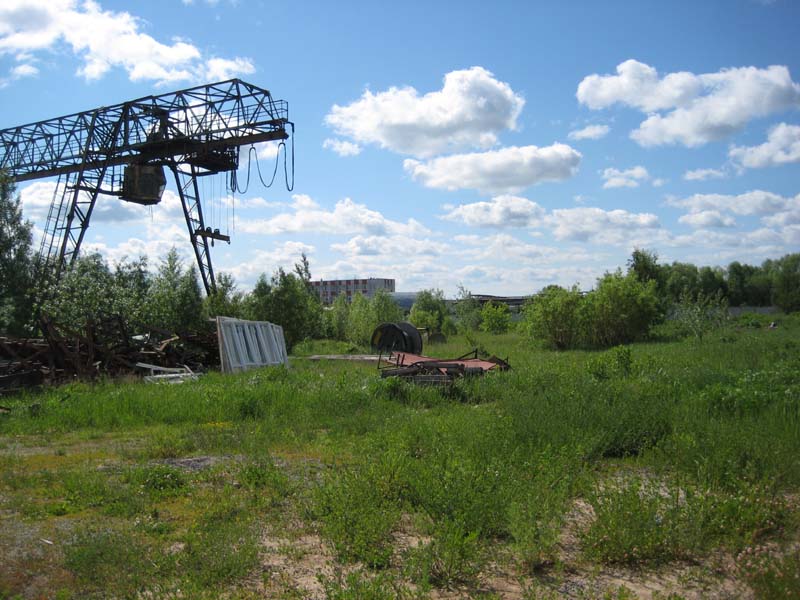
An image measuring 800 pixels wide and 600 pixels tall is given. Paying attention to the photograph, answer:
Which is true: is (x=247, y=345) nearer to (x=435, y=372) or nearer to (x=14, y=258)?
(x=435, y=372)

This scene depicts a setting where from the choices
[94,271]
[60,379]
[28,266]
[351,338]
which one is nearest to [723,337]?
[351,338]

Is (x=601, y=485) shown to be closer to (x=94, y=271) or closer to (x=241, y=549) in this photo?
(x=241, y=549)

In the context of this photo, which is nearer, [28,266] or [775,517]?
[775,517]

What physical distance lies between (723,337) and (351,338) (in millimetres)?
16911

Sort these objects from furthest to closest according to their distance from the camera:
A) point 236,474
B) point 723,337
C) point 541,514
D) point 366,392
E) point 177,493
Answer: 1. point 723,337
2. point 366,392
3. point 236,474
4. point 177,493
5. point 541,514

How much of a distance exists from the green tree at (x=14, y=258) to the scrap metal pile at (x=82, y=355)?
15786mm

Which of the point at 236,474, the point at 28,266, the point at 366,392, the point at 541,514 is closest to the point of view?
the point at 541,514

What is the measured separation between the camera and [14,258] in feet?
106

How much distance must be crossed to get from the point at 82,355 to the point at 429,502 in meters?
12.2

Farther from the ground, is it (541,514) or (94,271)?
(94,271)

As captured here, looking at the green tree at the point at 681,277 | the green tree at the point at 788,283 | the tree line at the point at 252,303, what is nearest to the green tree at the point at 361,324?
the tree line at the point at 252,303

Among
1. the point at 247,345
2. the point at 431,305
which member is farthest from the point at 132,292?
the point at 431,305

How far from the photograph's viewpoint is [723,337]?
24875 mm

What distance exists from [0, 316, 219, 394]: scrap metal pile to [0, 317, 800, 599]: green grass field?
452 centimetres
